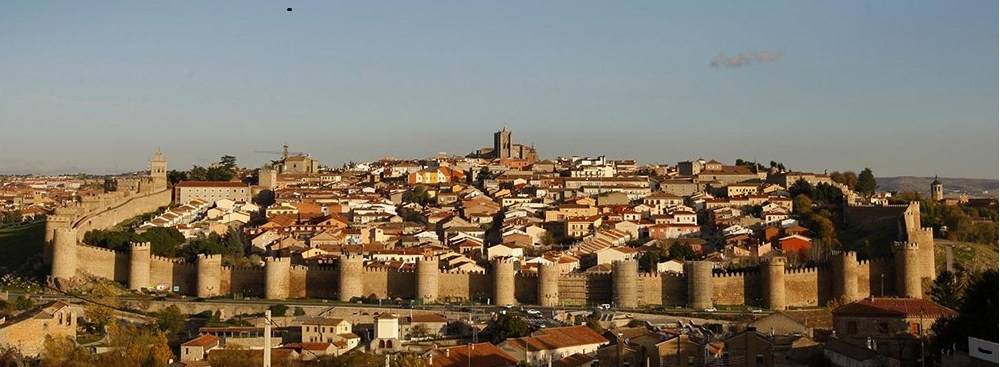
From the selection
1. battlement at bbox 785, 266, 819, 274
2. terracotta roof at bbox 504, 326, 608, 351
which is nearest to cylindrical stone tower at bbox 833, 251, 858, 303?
battlement at bbox 785, 266, 819, 274

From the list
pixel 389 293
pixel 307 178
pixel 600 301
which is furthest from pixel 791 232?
pixel 307 178

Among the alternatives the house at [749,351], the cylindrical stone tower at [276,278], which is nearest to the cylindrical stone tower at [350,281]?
the cylindrical stone tower at [276,278]

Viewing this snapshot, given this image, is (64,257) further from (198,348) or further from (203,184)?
(203,184)

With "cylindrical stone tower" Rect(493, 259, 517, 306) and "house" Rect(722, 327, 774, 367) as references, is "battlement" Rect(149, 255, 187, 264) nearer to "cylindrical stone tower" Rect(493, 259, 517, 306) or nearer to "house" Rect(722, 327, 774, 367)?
"cylindrical stone tower" Rect(493, 259, 517, 306)

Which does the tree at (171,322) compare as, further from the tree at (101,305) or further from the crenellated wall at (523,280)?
the crenellated wall at (523,280)

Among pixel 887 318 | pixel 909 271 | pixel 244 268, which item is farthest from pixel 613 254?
pixel 887 318

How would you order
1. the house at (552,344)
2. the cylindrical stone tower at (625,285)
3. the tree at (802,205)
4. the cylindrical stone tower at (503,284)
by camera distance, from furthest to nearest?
the tree at (802,205), the cylindrical stone tower at (503,284), the cylindrical stone tower at (625,285), the house at (552,344)
